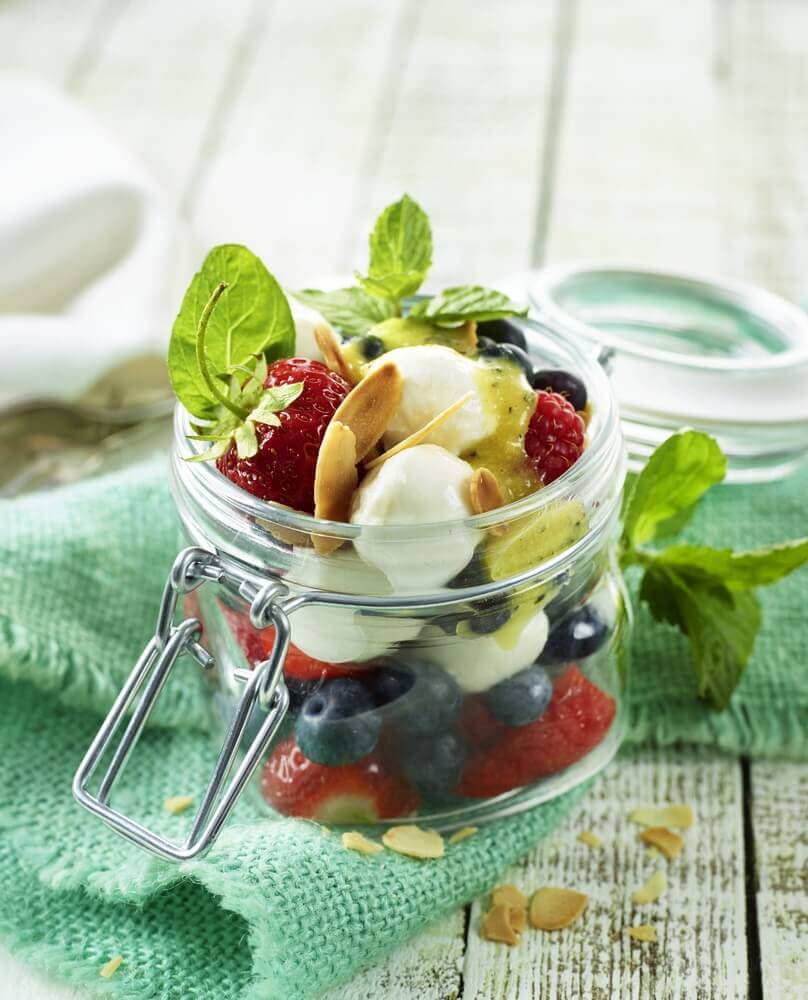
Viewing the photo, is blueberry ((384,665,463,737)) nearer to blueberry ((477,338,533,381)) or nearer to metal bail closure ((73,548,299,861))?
metal bail closure ((73,548,299,861))

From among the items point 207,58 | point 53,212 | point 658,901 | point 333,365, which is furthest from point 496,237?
point 658,901

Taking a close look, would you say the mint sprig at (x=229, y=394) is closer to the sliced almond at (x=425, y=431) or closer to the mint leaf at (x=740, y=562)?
the sliced almond at (x=425, y=431)

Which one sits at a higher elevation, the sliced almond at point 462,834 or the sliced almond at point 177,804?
the sliced almond at point 462,834

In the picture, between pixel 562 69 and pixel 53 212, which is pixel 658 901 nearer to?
pixel 53 212

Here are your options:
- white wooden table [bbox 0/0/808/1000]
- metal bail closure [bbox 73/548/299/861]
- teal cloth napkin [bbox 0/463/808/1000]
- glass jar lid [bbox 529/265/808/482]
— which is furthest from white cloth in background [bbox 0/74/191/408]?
metal bail closure [bbox 73/548/299/861]

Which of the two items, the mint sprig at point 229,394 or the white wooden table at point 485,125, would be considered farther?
the white wooden table at point 485,125

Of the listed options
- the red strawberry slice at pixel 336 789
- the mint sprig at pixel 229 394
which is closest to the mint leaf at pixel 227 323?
the mint sprig at pixel 229 394

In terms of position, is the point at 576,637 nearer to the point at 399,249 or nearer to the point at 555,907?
the point at 555,907
